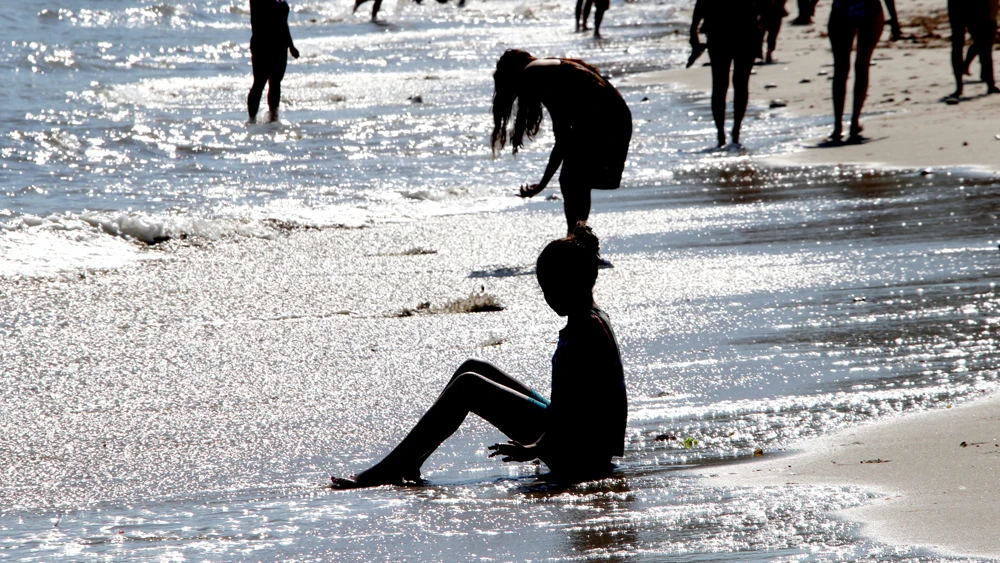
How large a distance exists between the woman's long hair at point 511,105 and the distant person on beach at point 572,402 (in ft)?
8.85

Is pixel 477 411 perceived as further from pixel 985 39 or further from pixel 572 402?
pixel 985 39

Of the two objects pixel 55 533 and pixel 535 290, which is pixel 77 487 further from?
pixel 535 290

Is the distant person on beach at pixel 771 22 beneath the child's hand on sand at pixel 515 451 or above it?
above

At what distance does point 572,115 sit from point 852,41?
570 cm

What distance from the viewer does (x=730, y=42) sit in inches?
481

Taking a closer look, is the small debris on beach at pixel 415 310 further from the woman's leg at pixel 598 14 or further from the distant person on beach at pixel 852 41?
the woman's leg at pixel 598 14

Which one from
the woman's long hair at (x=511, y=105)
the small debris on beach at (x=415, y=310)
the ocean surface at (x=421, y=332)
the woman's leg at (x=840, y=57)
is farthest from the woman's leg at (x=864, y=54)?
the small debris on beach at (x=415, y=310)

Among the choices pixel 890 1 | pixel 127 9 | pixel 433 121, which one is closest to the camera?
pixel 890 1

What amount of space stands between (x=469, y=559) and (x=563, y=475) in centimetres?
90

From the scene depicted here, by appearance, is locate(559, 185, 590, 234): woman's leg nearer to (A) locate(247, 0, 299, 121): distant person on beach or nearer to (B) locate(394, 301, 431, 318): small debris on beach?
(B) locate(394, 301, 431, 318): small debris on beach

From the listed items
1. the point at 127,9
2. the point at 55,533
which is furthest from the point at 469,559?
the point at 127,9

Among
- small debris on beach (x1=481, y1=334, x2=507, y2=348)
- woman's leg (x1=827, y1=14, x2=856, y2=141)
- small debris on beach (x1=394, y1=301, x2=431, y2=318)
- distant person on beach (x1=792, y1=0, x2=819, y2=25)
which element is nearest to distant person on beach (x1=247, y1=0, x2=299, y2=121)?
woman's leg (x1=827, y1=14, x2=856, y2=141)

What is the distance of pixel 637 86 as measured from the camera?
1897 centimetres

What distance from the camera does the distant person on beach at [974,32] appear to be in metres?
13.3
